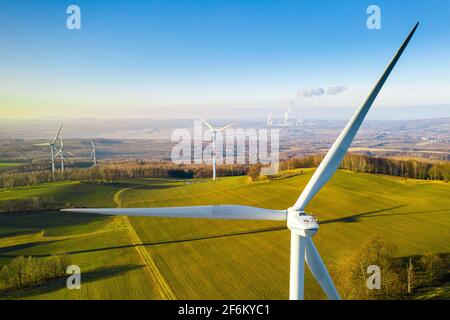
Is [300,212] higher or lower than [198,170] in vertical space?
higher

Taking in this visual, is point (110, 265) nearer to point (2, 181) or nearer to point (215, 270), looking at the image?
point (215, 270)

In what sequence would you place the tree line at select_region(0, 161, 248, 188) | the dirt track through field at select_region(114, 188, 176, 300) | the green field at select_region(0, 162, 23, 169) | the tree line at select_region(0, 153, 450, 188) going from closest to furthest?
the dirt track through field at select_region(114, 188, 176, 300) → the tree line at select_region(0, 153, 450, 188) → the tree line at select_region(0, 161, 248, 188) → the green field at select_region(0, 162, 23, 169)

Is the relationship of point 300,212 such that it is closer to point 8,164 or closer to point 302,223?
point 302,223

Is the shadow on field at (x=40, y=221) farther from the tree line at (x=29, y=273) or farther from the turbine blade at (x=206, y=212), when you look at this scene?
the turbine blade at (x=206, y=212)

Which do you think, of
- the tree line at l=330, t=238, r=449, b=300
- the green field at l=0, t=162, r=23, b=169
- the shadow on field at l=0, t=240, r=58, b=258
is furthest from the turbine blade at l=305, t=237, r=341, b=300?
the green field at l=0, t=162, r=23, b=169

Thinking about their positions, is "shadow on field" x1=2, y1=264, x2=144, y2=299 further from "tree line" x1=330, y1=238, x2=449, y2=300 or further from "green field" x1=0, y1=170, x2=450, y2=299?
"tree line" x1=330, y1=238, x2=449, y2=300

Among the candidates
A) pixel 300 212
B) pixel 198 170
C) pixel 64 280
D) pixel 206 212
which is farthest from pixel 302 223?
pixel 198 170
